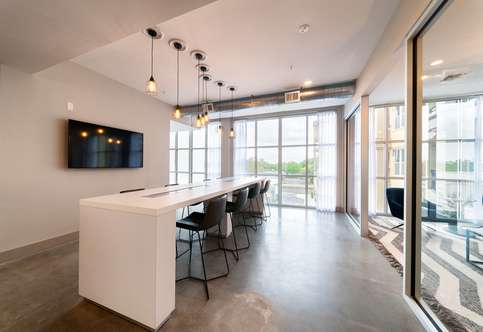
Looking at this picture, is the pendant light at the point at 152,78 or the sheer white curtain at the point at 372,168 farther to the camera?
the sheer white curtain at the point at 372,168

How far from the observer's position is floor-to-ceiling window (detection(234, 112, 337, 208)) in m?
5.09

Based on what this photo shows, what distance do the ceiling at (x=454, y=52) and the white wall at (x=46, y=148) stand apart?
15.1 feet

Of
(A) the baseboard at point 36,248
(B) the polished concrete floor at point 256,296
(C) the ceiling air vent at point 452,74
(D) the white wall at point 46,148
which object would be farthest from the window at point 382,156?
(A) the baseboard at point 36,248

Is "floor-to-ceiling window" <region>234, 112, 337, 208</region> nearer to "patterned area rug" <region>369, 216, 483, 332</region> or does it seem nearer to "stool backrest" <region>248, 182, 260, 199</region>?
"stool backrest" <region>248, 182, 260, 199</region>

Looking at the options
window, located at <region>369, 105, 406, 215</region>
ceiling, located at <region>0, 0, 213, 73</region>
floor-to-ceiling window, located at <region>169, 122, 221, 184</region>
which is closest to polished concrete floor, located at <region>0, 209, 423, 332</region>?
window, located at <region>369, 105, 406, 215</region>

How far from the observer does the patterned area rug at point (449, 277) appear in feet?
4.87

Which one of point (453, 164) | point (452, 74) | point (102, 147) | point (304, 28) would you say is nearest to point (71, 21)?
point (102, 147)

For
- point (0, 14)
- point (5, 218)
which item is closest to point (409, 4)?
point (0, 14)

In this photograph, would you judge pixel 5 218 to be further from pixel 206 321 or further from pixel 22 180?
pixel 206 321

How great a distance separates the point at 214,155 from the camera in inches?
238

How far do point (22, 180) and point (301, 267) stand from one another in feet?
12.9

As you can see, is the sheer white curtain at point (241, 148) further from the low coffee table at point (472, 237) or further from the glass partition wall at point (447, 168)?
the low coffee table at point (472, 237)

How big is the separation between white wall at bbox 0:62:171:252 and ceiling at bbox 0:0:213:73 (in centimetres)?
69

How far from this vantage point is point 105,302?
1.53 m
